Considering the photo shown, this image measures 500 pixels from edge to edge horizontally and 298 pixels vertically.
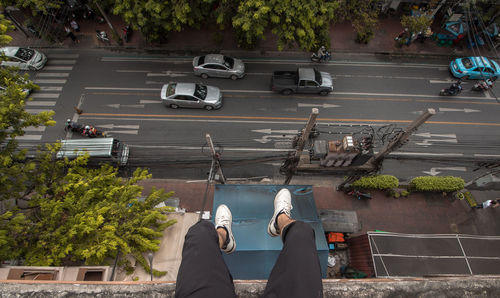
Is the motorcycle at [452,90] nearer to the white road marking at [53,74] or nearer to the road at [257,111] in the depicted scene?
the road at [257,111]

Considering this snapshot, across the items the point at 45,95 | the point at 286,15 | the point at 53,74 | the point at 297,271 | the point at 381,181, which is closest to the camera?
the point at 297,271

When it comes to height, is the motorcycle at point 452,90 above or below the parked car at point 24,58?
below

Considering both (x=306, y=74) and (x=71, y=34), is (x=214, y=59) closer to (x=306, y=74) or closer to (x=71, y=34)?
(x=306, y=74)

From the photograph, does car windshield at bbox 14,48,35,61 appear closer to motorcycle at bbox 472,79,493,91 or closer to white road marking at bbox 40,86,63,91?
white road marking at bbox 40,86,63,91

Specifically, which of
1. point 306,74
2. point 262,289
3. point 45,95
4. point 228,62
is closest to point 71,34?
point 45,95

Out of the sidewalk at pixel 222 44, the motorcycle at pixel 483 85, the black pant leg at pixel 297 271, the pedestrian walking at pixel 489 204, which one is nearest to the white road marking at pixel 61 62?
the sidewalk at pixel 222 44

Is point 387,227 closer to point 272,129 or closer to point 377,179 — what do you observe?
point 377,179
